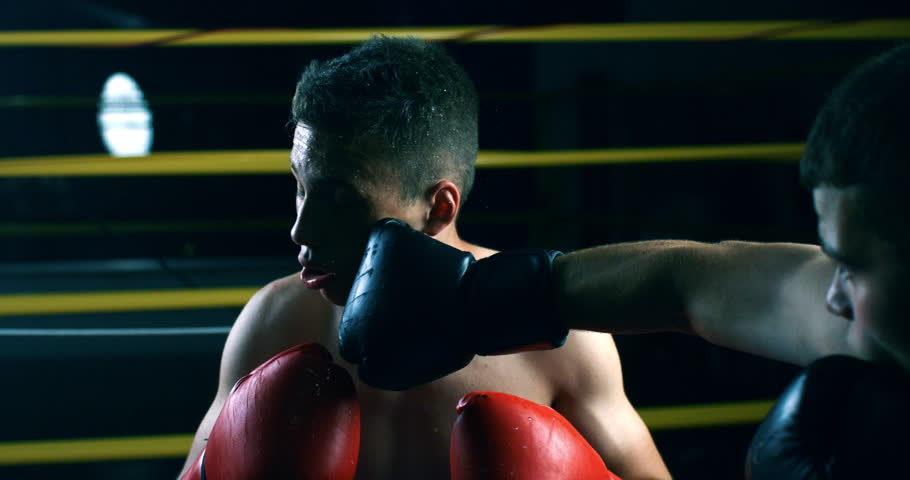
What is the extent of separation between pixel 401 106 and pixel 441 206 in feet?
0.45

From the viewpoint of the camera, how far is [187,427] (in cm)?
216

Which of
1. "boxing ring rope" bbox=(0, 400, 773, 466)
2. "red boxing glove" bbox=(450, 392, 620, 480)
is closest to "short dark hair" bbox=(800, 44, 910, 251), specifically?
"red boxing glove" bbox=(450, 392, 620, 480)

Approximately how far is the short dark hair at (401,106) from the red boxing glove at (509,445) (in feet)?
0.91

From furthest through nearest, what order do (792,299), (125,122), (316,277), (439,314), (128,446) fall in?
(125,122) → (128,446) → (316,277) → (439,314) → (792,299)

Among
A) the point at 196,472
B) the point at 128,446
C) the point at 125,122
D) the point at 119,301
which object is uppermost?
the point at 196,472

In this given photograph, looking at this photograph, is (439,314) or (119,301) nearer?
(439,314)

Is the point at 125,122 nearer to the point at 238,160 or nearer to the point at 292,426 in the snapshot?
the point at 238,160

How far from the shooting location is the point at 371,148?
0.86m

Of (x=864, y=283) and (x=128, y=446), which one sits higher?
(x=864, y=283)

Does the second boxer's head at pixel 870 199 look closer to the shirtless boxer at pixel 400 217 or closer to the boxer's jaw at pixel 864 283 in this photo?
the boxer's jaw at pixel 864 283

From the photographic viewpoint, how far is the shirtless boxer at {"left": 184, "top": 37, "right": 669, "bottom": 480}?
0.84 meters

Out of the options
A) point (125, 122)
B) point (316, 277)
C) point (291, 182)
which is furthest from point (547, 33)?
point (125, 122)

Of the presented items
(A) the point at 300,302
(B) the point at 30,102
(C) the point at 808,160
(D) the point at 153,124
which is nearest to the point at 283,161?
(A) the point at 300,302

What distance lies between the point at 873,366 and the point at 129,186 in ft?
17.2
